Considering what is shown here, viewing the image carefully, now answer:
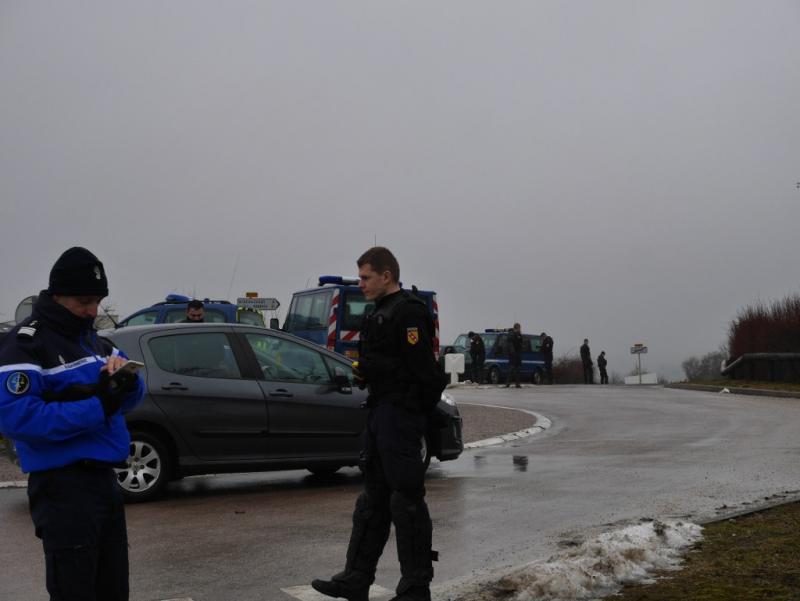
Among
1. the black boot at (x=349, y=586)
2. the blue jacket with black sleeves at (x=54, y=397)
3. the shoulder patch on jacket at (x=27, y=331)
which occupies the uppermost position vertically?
the shoulder patch on jacket at (x=27, y=331)

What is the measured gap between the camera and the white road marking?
573 centimetres

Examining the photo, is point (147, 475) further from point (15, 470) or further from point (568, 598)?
point (568, 598)

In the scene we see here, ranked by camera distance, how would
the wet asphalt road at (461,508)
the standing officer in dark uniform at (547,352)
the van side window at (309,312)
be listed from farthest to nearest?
the standing officer in dark uniform at (547,352), the van side window at (309,312), the wet asphalt road at (461,508)

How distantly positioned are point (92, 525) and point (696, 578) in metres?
3.28

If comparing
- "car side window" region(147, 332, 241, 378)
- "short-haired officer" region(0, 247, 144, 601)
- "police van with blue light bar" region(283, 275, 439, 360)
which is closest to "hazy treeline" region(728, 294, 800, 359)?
"police van with blue light bar" region(283, 275, 439, 360)

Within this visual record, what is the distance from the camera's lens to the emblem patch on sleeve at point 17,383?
3639 millimetres

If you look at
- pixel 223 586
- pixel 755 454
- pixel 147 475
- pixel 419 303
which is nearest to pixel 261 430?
pixel 147 475

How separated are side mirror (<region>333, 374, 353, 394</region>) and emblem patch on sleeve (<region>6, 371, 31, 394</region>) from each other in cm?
677

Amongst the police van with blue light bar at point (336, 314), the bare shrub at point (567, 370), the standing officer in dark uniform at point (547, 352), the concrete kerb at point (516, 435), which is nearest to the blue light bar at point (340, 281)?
the police van with blue light bar at point (336, 314)

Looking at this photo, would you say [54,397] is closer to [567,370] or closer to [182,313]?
[182,313]

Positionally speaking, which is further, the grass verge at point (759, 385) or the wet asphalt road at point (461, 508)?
the grass verge at point (759, 385)

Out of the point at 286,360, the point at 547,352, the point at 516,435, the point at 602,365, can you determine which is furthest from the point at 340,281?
the point at 602,365

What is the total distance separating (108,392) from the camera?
3742 mm

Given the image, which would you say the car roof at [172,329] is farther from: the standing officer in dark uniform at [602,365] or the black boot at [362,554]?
the standing officer in dark uniform at [602,365]
